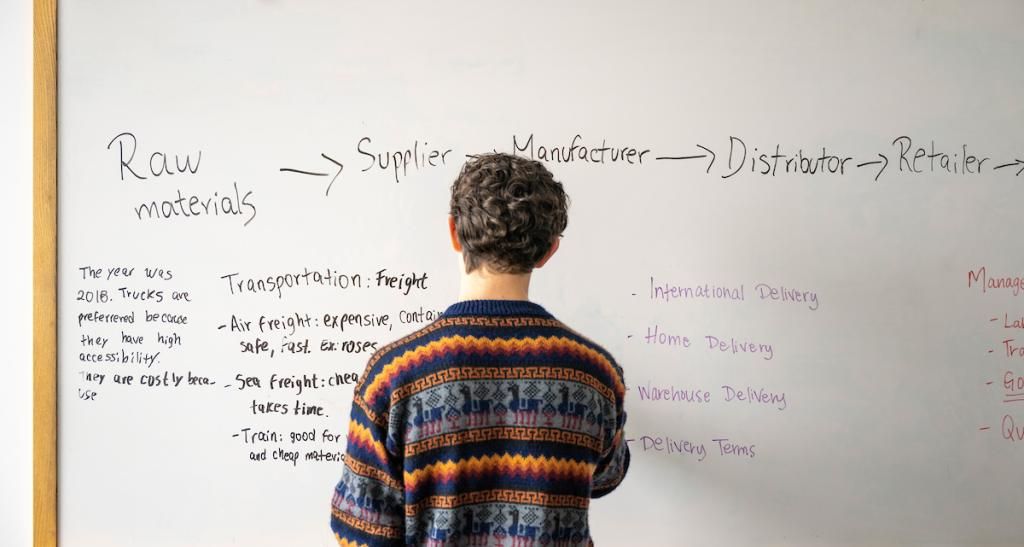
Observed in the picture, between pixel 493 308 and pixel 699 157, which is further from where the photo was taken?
pixel 699 157

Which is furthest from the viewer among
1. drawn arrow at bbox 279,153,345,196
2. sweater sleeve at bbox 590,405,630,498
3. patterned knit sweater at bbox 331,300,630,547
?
drawn arrow at bbox 279,153,345,196

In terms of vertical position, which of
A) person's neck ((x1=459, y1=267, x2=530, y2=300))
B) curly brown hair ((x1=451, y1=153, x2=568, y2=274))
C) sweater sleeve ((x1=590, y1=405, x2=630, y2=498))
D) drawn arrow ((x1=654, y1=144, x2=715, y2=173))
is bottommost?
sweater sleeve ((x1=590, y1=405, x2=630, y2=498))

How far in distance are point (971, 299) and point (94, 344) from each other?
6.89 ft

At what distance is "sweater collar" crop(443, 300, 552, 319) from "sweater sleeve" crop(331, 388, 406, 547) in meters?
0.17

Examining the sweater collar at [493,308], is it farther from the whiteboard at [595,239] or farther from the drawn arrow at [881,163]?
the drawn arrow at [881,163]

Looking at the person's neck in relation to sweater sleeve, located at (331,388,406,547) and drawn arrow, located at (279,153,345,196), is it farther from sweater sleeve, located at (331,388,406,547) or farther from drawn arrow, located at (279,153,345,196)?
drawn arrow, located at (279,153,345,196)

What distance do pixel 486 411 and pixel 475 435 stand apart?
0.04 meters

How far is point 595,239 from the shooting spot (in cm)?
145

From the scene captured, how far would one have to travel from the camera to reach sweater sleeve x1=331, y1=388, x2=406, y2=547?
2.76 feet

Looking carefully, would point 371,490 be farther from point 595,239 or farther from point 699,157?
point 699,157
